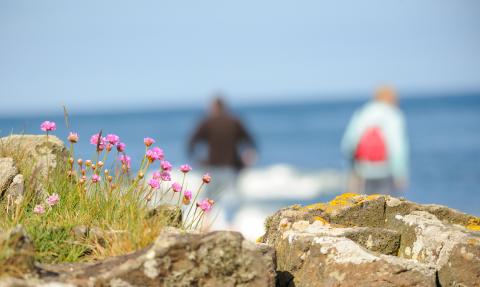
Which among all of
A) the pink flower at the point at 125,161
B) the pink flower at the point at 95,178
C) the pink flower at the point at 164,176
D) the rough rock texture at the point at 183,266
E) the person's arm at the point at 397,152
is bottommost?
the rough rock texture at the point at 183,266

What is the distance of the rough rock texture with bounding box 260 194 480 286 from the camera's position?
4.60 m

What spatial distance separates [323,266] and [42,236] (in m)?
1.70

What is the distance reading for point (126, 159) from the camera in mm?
5562

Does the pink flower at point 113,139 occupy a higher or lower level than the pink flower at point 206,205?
higher

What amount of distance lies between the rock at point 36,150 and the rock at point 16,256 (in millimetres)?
1694

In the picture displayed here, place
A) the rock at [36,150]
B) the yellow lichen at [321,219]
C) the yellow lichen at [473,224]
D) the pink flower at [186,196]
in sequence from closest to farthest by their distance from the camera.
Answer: the pink flower at [186,196]
the yellow lichen at [321,219]
the yellow lichen at [473,224]
the rock at [36,150]

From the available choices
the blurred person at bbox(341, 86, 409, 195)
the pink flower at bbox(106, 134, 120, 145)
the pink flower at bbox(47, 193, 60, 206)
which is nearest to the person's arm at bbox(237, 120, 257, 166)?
the blurred person at bbox(341, 86, 409, 195)

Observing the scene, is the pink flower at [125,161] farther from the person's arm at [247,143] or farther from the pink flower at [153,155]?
the person's arm at [247,143]

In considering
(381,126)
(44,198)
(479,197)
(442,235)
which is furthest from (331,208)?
(479,197)

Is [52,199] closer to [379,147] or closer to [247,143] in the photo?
[379,147]

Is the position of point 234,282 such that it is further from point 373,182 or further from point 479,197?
point 479,197

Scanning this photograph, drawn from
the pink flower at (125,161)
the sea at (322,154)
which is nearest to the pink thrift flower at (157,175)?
the pink flower at (125,161)

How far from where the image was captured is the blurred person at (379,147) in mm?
10766

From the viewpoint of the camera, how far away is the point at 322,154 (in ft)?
175
